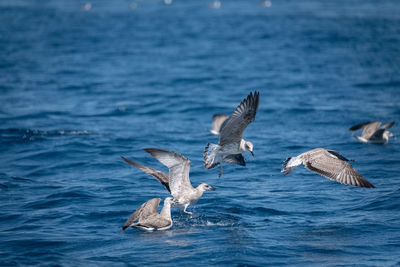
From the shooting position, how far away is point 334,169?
10250 mm

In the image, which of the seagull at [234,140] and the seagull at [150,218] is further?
the seagull at [234,140]

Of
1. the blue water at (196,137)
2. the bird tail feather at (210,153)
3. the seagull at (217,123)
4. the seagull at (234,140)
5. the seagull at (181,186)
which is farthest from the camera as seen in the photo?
the seagull at (217,123)

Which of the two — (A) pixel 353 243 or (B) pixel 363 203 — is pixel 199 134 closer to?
(B) pixel 363 203

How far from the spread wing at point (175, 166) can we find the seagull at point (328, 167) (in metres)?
1.88

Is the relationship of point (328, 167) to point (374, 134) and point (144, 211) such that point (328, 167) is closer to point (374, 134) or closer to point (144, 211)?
point (144, 211)

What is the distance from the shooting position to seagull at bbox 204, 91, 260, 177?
9.93 metres

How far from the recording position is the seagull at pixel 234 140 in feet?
32.6

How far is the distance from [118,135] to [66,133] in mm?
1523

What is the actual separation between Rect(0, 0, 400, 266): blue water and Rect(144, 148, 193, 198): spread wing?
2.04 ft

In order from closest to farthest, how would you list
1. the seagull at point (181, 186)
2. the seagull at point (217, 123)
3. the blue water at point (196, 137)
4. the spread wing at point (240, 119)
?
the blue water at point (196, 137)
the seagull at point (181, 186)
the spread wing at point (240, 119)
the seagull at point (217, 123)

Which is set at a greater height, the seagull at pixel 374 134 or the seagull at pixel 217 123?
the seagull at pixel 217 123

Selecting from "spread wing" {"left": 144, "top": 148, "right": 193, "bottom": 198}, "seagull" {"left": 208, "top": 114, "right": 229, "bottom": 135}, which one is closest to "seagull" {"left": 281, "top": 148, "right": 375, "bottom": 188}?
"spread wing" {"left": 144, "top": 148, "right": 193, "bottom": 198}

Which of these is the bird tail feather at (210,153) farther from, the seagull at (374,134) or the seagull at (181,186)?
the seagull at (374,134)

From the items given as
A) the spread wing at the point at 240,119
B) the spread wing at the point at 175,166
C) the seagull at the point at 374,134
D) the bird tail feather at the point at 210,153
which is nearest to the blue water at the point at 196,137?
the seagull at the point at 374,134
